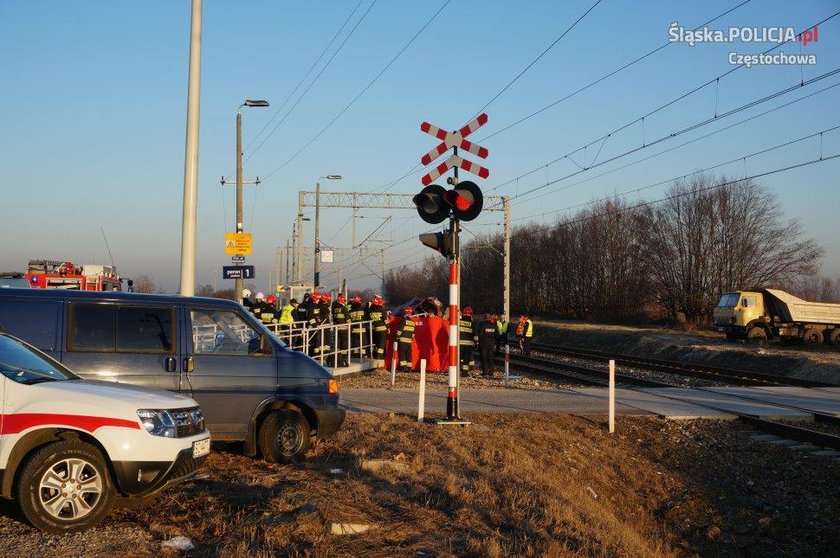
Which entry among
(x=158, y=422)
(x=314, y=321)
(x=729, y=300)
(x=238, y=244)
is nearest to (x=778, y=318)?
(x=729, y=300)

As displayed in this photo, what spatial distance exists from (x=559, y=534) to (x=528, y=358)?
2645cm

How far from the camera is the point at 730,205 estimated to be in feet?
206

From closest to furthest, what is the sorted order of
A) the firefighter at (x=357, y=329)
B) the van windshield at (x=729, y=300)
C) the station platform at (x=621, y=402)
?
the station platform at (x=621, y=402) → the firefighter at (x=357, y=329) → the van windshield at (x=729, y=300)

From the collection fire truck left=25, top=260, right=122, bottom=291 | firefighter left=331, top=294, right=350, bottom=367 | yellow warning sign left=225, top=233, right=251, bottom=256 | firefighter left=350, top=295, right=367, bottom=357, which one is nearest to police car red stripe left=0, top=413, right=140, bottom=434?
firefighter left=331, top=294, right=350, bottom=367

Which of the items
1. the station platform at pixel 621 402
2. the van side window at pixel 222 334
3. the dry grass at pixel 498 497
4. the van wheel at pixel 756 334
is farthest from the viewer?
the van wheel at pixel 756 334

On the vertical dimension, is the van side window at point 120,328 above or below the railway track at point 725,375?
above

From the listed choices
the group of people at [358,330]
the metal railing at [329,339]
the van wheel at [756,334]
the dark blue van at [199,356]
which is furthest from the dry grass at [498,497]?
the van wheel at [756,334]

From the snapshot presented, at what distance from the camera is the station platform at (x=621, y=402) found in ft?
48.2

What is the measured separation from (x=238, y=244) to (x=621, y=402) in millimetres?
13565

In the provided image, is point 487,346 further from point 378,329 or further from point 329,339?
point 329,339

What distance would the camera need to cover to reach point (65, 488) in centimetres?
650

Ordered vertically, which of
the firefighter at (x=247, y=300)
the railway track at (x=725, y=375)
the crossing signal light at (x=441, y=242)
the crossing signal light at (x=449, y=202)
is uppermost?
the crossing signal light at (x=449, y=202)

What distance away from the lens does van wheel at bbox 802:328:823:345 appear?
41594 millimetres

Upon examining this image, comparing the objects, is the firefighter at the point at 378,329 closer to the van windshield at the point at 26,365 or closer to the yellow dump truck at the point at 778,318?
the van windshield at the point at 26,365
